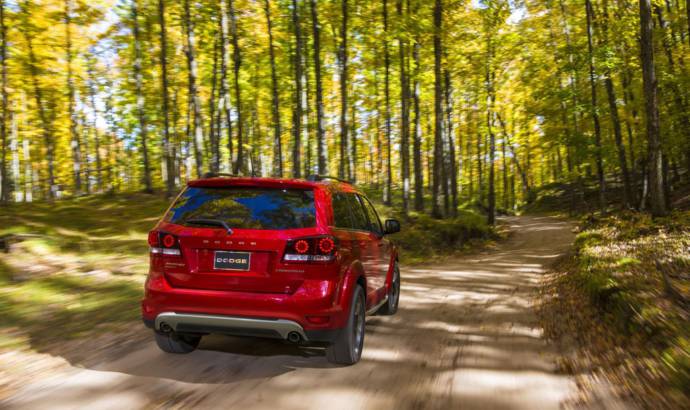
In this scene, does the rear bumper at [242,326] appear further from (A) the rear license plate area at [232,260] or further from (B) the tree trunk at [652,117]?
(B) the tree trunk at [652,117]

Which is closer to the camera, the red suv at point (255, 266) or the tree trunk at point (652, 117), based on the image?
the red suv at point (255, 266)

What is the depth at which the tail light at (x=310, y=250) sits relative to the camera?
171 inches

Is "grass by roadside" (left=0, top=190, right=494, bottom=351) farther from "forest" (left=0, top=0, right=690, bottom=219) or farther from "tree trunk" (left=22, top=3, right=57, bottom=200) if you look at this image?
"tree trunk" (left=22, top=3, right=57, bottom=200)

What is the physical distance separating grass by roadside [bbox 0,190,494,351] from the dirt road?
5.73ft

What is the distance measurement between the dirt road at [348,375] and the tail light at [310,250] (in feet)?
3.44

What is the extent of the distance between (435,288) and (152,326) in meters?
6.34

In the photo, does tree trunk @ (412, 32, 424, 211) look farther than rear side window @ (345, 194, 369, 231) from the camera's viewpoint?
Yes

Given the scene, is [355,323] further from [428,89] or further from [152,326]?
[428,89]

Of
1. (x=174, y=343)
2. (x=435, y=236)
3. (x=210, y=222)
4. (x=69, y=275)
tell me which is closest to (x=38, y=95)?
(x=69, y=275)

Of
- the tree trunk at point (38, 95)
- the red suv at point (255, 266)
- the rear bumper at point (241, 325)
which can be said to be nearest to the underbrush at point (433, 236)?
the red suv at point (255, 266)

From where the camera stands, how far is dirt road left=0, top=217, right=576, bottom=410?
13.1 feet

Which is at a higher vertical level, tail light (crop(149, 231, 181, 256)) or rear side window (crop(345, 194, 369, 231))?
rear side window (crop(345, 194, 369, 231))

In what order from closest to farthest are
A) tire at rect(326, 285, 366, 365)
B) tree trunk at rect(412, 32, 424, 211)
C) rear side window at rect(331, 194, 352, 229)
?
tire at rect(326, 285, 366, 365) < rear side window at rect(331, 194, 352, 229) < tree trunk at rect(412, 32, 424, 211)

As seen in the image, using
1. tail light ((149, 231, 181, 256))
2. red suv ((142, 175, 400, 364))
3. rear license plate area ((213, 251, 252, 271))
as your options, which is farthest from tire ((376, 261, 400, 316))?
tail light ((149, 231, 181, 256))
